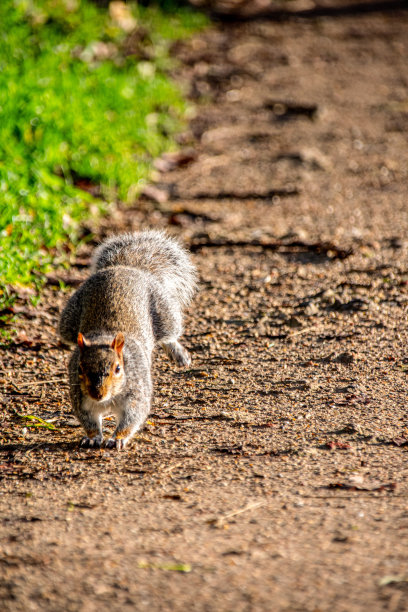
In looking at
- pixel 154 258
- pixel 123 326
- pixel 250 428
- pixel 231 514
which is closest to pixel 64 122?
pixel 154 258

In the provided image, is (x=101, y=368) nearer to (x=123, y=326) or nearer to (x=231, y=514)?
(x=123, y=326)

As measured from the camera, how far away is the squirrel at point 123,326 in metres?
3.51

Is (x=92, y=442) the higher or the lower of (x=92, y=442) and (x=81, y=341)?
the lower

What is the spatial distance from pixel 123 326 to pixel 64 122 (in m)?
3.32

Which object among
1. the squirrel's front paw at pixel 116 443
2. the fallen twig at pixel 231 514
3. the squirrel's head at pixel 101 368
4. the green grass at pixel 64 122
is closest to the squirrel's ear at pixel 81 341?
the squirrel's head at pixel 101 368

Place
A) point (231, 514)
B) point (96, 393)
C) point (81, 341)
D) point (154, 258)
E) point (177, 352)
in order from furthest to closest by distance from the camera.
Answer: point (154, 258) → point (177, 352) → point (81, 341) → point (96, 393) → point (231, 514)

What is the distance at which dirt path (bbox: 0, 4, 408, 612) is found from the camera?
247cm

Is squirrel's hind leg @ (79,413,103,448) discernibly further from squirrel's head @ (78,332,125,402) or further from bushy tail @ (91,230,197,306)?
bushy tail @ (91,230,197,306)

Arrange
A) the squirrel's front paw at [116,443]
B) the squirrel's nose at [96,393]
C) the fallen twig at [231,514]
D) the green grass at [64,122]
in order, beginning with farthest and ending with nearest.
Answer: the green grass at [64,122]
the squirrel's front paw at [116,443]
the squirrel's nose at [96,393]
the fallen twig at [231,514]

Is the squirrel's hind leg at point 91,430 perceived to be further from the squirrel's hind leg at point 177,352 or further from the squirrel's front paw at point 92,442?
the squirrel's hind leg at point 177,352

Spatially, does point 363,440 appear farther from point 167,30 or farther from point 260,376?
point 167,30

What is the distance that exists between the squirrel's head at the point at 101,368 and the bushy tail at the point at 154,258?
1.03m

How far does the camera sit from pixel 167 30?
37.7 ft

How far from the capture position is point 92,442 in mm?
3568
